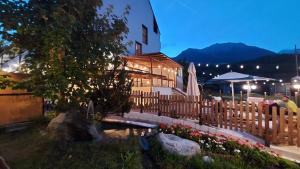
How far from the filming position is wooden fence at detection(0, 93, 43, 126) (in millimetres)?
7702

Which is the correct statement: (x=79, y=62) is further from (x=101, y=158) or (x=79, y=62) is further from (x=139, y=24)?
(x=139, y=24)

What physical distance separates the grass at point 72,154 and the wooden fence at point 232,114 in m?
4.63

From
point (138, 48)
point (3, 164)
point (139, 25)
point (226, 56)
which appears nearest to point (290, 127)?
point (3, 164)

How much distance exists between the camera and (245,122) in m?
8.34

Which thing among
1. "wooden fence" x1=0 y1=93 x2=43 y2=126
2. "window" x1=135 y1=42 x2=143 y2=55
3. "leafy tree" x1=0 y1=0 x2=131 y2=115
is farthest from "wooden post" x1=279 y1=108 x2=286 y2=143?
"window" x1=135 y1=42 x2=143 y2=55

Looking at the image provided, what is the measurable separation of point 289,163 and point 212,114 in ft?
12.0

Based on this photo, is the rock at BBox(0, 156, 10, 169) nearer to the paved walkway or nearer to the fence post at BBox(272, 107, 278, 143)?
the paved walkway

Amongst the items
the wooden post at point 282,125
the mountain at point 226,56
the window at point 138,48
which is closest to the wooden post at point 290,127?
the wooden post at point 282,125

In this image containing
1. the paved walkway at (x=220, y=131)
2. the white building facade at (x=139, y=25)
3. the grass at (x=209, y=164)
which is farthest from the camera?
the white building facade at (x=139, y=25)

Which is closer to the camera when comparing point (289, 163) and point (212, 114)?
point (289, 163)

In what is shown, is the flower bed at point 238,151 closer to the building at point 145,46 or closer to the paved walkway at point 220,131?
the paved walkway at point 220,131

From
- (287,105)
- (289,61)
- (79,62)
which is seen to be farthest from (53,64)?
(289,61)

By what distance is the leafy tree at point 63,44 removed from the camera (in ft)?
16.8

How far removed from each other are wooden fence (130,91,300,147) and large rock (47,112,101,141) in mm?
5347
